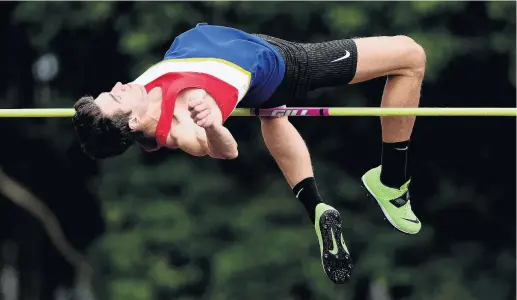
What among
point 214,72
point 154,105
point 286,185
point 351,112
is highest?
point 214,72

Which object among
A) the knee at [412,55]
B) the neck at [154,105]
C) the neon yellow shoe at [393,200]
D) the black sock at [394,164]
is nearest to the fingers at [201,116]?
the neck at [154,105]

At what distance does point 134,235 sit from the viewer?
1569 centimetres

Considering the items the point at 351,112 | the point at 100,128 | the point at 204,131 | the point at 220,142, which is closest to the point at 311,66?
the point at 351,112

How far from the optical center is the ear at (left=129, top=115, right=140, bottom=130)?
8781mm

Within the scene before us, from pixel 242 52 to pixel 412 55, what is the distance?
0.90m

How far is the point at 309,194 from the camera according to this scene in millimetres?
9617

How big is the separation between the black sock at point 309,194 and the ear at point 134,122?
1199mm

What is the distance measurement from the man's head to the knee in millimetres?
1339

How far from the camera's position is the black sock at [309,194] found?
9.61m

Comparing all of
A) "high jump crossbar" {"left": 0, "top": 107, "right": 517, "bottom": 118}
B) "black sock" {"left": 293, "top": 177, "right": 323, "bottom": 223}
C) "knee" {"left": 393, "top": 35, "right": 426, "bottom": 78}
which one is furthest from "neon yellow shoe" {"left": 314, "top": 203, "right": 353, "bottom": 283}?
"knee" {"left": 393, "top": 35, "right": 426, "bottom": 78}

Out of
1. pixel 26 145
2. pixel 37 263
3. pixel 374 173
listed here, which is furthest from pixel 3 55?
pixel 374 173

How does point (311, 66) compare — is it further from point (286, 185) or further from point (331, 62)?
point (286, 185)

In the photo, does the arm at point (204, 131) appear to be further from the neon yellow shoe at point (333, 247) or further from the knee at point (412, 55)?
the knee at point (412, 55)

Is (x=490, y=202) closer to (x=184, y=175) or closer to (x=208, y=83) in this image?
(x=184, y=175)
